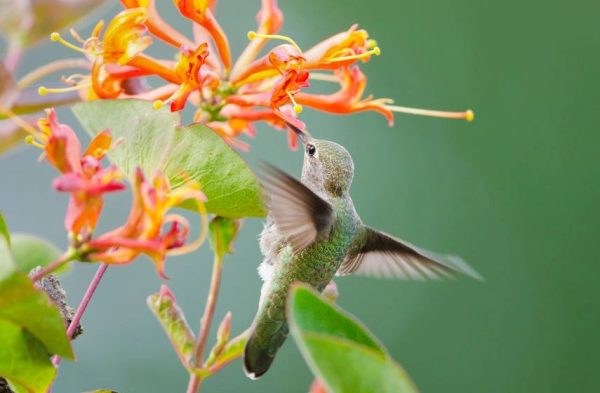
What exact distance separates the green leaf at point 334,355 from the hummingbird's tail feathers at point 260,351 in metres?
0.50

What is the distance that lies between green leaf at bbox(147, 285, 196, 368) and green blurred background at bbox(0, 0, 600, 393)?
165 centimetres

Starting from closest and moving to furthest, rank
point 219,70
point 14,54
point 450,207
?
point 14,54
point 219,70
point 450,207

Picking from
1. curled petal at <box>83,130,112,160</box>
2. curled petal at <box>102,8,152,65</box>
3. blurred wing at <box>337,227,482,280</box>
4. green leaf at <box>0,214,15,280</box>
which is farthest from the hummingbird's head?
green leaf at <box>0,214,15,280</box>

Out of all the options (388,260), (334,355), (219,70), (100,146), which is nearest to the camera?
(334,355)

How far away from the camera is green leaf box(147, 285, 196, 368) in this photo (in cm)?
99

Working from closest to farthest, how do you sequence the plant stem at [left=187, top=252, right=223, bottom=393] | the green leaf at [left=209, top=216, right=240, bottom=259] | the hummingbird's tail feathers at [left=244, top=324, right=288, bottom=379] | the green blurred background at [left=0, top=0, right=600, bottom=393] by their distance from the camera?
1. the plant stem at [left=187, top=252, right=223, bottom=393]
2. the green leaf at [left=209, top=216, right=240, bottom=259]
3. the hummingbird's tail feathers at [left=244, top=324, right=288, bottom=379]
4. the green blurred background at [left=0, top=0, right=600, bottom=393]

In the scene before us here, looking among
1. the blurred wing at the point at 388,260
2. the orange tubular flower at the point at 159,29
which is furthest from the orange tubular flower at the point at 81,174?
the blurred wing at the point at 388,260

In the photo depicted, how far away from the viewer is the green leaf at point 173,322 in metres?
0.99

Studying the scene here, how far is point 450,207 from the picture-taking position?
3193 millimetres

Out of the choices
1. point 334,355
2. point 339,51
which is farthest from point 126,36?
point 334,355

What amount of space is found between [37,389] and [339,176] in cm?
60

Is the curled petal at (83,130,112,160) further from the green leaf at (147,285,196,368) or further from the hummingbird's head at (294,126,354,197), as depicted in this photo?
the hummingbird's head at (294,126,354,197)

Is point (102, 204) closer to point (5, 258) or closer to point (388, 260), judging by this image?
point (5, 258)

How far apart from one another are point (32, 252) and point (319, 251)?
400mm
